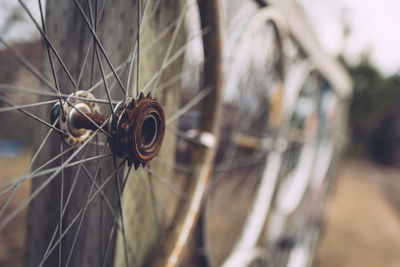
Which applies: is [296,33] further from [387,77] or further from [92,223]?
[387,77]

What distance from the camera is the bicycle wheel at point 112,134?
54cm

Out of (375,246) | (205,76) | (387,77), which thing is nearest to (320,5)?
(387,77)

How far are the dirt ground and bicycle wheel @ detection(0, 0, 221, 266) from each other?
2.84m

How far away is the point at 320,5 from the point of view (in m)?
7.35

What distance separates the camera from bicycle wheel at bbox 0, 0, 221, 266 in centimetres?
54

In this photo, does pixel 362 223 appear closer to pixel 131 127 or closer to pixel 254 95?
pixel 254 95

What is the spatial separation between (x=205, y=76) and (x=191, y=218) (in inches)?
16.5

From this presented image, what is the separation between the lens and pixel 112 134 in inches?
20.4

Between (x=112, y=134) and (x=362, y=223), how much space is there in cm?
501

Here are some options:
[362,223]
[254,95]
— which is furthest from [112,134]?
[362,223]

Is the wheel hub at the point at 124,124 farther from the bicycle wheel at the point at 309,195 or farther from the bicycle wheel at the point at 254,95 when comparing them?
the bicycle wheel at the point at 309,195

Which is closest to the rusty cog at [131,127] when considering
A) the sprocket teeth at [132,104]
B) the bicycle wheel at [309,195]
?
the sprocket teeth at [132,104]

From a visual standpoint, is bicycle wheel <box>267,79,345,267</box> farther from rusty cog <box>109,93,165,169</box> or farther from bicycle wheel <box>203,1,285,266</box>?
rusty cog <box>109,93,165,169</box>

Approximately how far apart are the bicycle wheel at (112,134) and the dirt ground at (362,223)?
2.84 meters
